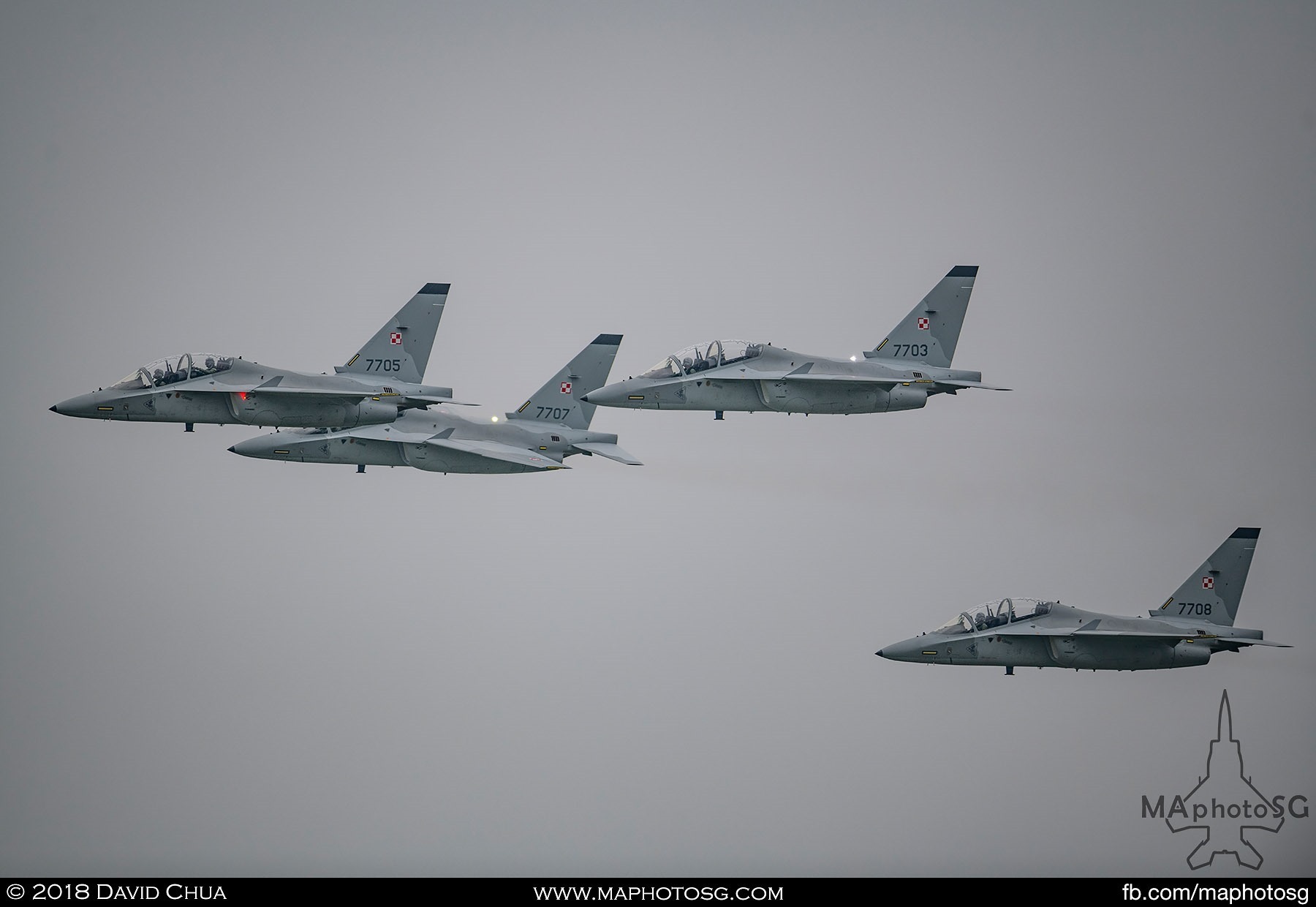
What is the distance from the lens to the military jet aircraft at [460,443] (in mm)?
40281

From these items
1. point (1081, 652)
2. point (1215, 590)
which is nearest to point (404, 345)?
point (1081, 652)

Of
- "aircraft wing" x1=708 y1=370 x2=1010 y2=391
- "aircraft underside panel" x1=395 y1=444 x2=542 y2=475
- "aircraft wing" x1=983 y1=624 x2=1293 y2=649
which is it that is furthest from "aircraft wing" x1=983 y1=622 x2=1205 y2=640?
"aircraft underside panel" x1=395 y1=444 x2=542 y2=475

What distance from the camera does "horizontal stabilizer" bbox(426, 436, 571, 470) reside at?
40.0 meters

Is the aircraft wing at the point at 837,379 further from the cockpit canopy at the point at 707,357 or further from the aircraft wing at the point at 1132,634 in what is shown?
the aircraft wing at the point at 1132,634

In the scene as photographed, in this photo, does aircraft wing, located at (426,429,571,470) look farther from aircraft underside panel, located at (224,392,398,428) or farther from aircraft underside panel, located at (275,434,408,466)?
aircraft underside panel, located at (224,392,398,428)

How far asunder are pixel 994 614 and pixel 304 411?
19.1m

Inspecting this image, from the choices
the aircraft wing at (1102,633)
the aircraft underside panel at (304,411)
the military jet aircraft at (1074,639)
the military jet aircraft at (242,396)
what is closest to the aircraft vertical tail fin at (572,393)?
the military jet aircraft at (242,396)

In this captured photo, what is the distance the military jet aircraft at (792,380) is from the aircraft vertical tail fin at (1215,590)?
8.05m

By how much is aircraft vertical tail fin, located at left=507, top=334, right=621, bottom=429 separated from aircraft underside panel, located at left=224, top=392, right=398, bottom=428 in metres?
5.19
